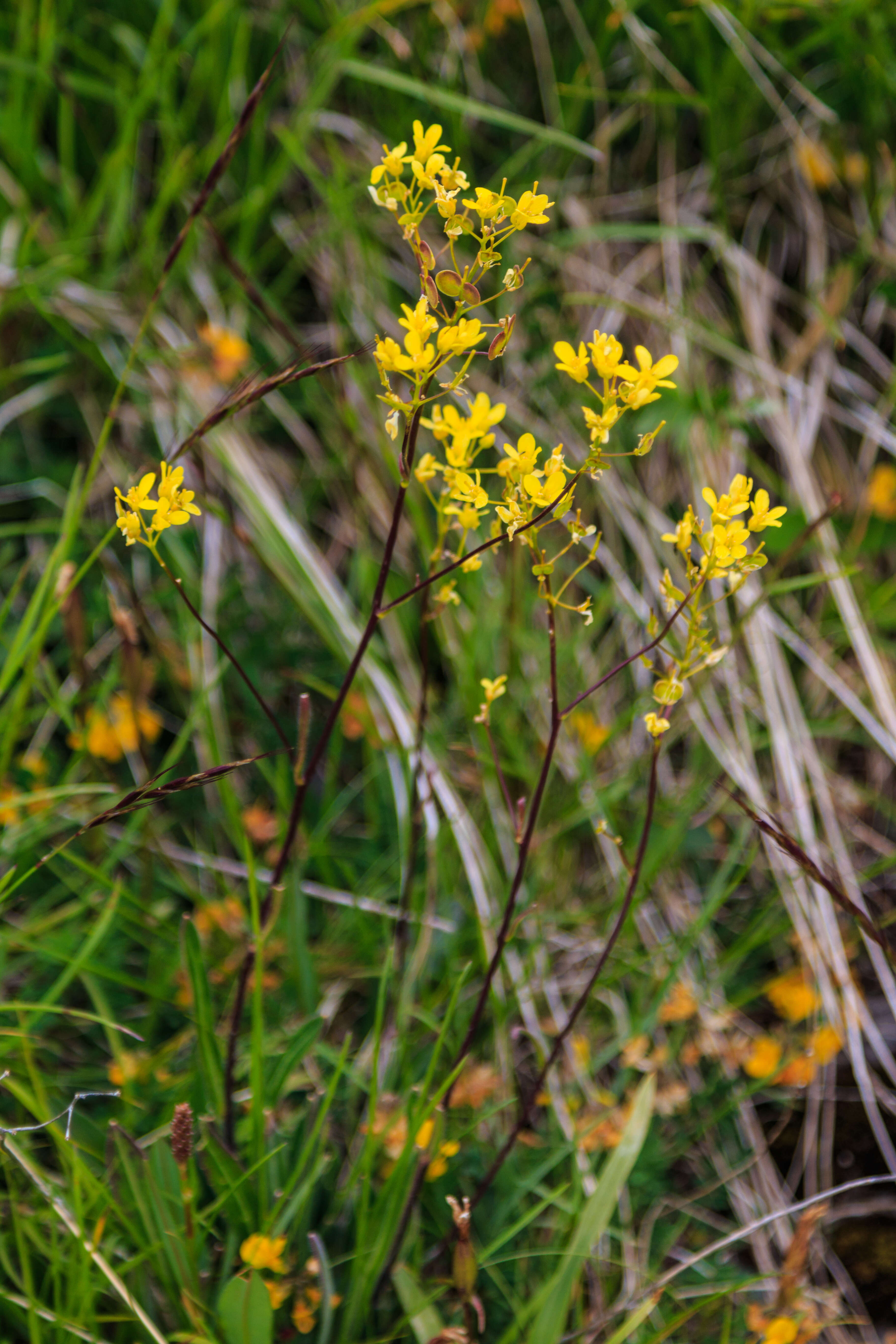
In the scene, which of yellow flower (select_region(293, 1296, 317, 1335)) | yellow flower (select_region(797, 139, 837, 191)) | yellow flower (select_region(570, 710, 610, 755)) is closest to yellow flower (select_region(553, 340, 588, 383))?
yellow flower (select_region(570, 710, 610, 755))

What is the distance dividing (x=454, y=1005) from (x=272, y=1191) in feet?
1.50

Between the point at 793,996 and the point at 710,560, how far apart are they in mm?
1173

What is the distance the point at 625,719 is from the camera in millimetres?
1835

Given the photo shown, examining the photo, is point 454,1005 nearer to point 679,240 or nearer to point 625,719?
point 625,719

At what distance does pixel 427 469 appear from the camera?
3.46ft

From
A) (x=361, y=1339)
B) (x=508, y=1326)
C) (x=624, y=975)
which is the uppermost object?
(x=624, y=975)

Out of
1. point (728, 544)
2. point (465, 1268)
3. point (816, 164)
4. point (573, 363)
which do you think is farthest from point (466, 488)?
point (816, 164)

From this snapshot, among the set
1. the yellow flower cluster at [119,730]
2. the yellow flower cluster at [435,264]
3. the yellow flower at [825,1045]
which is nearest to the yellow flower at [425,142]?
the yellow flower cluster at [435,264]

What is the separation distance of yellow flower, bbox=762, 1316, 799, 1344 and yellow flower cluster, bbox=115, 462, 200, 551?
1223 mm

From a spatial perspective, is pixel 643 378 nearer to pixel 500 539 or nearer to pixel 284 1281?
pixel 500 539

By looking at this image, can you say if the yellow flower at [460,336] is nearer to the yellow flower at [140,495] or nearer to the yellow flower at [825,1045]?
the yellow flower at [140,495]

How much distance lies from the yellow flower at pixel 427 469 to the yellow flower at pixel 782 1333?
1.14 metres

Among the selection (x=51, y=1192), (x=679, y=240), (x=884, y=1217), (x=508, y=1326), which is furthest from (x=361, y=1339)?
(x=679, y=240)

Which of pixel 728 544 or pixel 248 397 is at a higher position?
pixel 248 397
